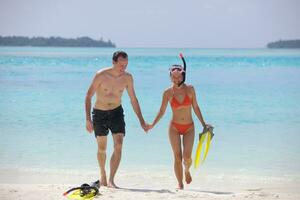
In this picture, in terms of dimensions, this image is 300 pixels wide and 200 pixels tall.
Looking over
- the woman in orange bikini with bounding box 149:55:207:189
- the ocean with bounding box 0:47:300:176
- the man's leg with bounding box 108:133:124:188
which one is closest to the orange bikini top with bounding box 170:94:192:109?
the woman in orange bikini with bounding box 149:55:207:189

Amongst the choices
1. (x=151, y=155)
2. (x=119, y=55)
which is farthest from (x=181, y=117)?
(x=151, y=155)

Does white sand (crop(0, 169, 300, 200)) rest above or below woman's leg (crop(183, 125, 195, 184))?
below

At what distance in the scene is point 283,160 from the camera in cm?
927

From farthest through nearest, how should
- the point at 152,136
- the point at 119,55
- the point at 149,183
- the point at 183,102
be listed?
the point at 152,136 < the point at 149,183 < the point at 183,102 < the point at 119,55

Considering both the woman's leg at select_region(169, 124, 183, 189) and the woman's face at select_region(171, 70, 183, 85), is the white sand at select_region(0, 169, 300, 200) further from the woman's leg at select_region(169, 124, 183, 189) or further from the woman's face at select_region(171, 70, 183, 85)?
the woman's face at select_region(171, 70, 183, 85)

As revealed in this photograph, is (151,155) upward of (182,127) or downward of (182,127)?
downward

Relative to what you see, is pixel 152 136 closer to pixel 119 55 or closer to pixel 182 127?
pixel 182 127

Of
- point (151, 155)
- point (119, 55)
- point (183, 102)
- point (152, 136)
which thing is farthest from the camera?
point (152, 136)

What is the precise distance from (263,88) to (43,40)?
4526 inches

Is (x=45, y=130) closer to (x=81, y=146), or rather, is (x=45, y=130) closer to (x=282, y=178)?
(x=81, y=146)

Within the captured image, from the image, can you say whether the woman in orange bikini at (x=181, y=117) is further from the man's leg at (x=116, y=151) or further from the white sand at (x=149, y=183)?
the man's leg at (x=116, y=151)

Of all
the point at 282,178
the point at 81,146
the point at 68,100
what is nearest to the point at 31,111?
the point at 68,100

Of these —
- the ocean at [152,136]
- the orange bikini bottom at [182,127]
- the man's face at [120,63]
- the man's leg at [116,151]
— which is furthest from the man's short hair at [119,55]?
the ocean at [152,136]

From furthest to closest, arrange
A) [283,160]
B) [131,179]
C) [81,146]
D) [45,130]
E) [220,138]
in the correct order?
[45,130] → [220,138] → [81,146] → [283,160] → [131,179]
